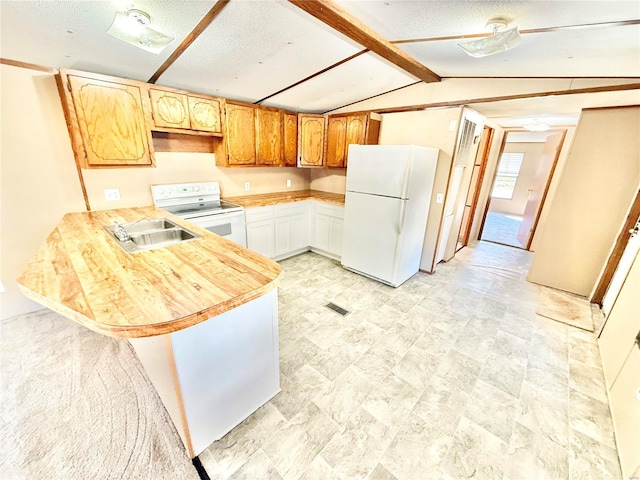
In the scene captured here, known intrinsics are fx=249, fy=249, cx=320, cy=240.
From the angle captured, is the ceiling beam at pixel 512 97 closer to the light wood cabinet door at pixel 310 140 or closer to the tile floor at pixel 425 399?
the light wood cabinet door at pixel 310 140

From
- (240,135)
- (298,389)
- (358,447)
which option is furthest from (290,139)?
(358,447)

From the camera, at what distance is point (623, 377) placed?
5.33 feet

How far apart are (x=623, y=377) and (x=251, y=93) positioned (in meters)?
4.09

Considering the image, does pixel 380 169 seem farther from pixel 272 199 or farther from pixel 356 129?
pixel 272 199

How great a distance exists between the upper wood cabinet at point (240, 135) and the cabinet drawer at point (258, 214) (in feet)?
2.11

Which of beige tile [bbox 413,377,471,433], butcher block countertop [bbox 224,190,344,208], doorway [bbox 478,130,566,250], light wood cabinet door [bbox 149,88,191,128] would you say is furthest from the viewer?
doorway [bbox 478,130,566,250]

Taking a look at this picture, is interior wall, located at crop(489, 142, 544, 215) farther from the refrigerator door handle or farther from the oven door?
the oven door

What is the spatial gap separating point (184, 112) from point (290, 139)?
1.47 m

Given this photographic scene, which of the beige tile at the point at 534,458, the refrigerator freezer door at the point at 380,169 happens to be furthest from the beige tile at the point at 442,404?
the refrigerator freezer door at the point at 380,169

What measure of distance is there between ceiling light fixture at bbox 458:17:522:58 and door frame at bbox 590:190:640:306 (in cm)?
251

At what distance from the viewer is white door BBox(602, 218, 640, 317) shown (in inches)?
94.0

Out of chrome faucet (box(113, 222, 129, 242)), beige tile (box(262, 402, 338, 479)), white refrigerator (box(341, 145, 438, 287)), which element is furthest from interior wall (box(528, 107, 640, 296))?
chrome faucet (box(113, 222, 129, 242))

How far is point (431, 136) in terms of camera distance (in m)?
3.19

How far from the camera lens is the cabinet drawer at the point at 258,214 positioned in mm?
3283
